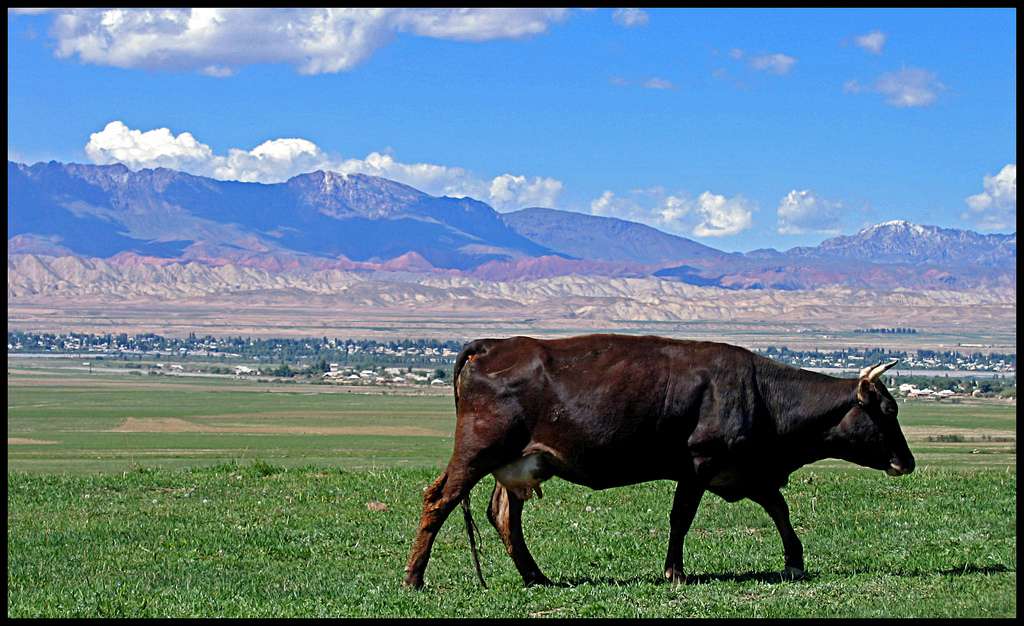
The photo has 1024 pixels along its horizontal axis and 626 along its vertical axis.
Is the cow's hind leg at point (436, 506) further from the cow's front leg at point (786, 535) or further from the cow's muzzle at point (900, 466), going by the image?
the cow's muzzle at point (900, 466)

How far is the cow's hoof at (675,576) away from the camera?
1363 centimetres

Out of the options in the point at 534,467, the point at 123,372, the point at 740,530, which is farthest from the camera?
the point at 123,372

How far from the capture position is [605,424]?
44.3ft

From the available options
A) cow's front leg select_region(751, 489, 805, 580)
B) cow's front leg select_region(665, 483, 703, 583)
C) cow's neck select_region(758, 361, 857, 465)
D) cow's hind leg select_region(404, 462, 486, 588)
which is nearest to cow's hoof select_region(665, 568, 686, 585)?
cow's front leg select_region(665, 483, 703, 583)

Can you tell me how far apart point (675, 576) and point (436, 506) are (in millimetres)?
2291

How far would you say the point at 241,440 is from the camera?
66375 millimetres

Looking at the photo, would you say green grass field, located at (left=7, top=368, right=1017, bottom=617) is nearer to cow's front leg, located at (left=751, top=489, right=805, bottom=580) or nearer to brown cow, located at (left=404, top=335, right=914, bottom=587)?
cow's front leg, located at (left=751, top=489, right=805, bottom=580)

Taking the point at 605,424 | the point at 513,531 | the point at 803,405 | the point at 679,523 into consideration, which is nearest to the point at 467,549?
the point at 513,531

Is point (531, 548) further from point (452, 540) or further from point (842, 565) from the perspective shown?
point (842, 565)

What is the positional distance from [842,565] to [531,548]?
335cm

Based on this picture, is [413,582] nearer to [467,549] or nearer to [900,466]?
[467,549]

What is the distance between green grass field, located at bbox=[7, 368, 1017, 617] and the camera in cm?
1234

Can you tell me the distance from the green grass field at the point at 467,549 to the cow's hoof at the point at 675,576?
7.5 inches

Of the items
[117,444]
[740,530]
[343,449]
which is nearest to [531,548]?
[740,530]
